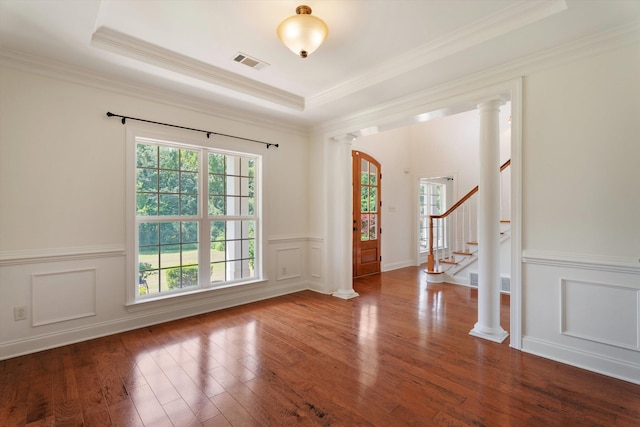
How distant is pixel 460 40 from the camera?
2584 mm

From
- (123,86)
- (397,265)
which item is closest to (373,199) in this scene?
(397,265)

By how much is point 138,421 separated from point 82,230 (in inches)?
81.5

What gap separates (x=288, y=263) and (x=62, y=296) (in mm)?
2790

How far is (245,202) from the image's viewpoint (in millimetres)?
4418

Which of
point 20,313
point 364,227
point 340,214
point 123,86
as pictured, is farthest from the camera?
point 364,227

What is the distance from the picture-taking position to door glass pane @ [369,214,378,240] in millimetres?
6318

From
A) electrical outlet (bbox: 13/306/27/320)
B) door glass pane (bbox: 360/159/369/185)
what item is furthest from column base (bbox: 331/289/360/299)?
electrical outlet (bbox: 13/306/27/320)

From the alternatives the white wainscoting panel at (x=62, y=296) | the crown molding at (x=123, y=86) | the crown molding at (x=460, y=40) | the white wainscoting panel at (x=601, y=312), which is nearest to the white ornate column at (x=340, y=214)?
the crown molding at (x=123, y=86)

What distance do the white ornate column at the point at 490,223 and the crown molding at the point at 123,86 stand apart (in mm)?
2760

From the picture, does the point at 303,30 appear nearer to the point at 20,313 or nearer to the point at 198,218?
the point at 198,218

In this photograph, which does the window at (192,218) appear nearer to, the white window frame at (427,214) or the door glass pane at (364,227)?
the door glass pane at (364,227)

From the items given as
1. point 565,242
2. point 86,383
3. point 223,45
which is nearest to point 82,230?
point 86,383

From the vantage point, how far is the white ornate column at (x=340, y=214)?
4.64 metres

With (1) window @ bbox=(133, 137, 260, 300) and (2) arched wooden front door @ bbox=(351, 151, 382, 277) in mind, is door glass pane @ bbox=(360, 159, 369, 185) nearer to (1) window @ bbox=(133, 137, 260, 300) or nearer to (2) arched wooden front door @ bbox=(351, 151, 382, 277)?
(2) arched wooden front door @ bbox=(351, 151, 382, 277)
